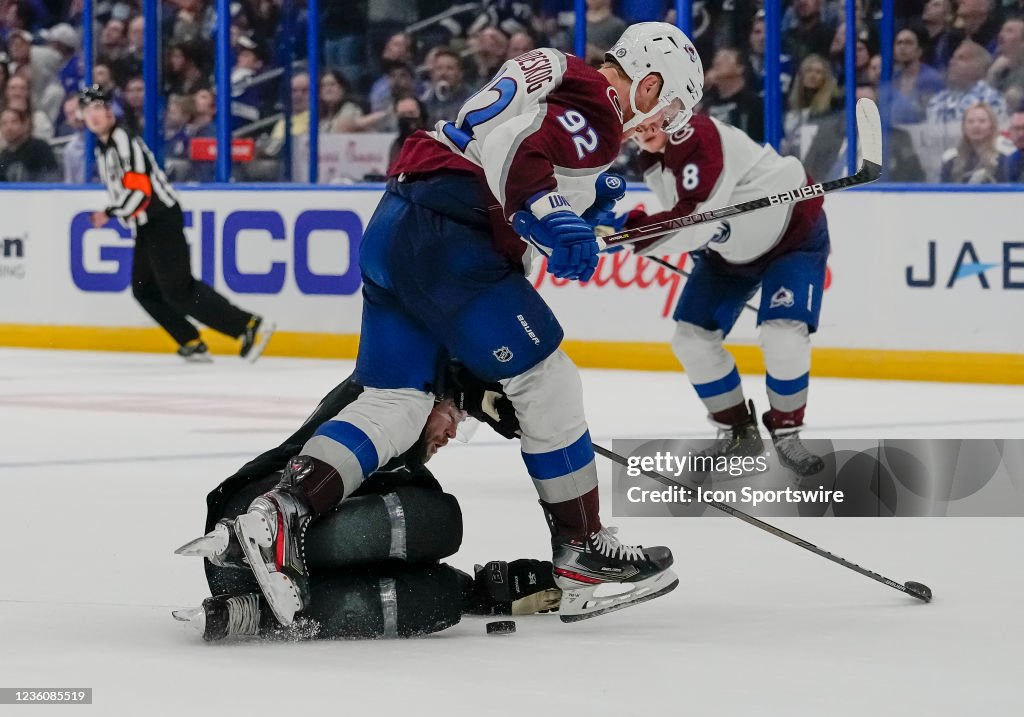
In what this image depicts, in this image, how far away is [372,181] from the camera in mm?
9242

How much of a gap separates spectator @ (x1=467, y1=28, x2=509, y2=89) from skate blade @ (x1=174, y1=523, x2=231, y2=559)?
6.75 metres

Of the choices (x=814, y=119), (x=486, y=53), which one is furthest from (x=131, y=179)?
(x=814, y=119)

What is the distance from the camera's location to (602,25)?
888 cm

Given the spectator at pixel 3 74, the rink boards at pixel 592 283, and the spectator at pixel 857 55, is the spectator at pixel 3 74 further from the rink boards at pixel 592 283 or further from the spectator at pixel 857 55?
the spectator at pixel 857 55

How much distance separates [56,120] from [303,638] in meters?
8.42

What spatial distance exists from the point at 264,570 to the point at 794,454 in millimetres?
2467

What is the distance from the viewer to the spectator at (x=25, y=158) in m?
10.3

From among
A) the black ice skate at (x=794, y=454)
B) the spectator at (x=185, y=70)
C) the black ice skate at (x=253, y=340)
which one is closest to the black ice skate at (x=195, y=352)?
the black ice skate at (x=253, y=340)

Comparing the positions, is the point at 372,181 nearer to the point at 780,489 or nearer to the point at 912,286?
the point at 912,286

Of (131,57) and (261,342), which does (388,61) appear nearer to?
(131,57)

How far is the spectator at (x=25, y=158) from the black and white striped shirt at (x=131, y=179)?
176 centimetres

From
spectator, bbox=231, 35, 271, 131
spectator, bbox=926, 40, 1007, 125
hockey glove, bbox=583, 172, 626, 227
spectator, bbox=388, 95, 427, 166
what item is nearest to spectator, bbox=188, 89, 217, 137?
spectator, bbox=231, 35, 271, 131

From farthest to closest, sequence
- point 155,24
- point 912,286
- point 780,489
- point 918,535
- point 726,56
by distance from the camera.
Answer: point 155,24
point 726,56
point 912,286
point 780,489
point 918,535

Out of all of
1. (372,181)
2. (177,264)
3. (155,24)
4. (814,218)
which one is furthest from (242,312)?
(814,218)
